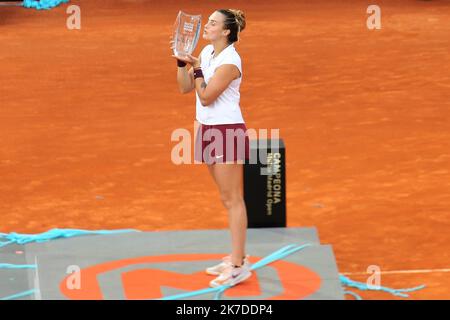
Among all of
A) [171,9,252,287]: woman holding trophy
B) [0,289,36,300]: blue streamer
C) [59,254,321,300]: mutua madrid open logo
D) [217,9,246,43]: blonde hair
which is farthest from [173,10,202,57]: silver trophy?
[0,289,36,300]: blue streamer

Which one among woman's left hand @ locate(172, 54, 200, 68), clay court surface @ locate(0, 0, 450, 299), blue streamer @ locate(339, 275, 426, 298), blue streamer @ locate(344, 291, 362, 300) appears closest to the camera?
woman's left hand @ locate(172, 54, 200, 68)

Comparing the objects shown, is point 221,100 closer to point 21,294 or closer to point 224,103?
point 224,103

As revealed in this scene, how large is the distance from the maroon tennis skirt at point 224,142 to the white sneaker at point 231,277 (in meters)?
0.76

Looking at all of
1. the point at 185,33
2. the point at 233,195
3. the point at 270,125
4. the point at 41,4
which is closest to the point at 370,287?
the point at 233,195

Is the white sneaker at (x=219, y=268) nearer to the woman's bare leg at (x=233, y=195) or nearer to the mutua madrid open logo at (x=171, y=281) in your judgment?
the mutua madrid open logo at (x=171, y=281)

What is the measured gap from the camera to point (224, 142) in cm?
651

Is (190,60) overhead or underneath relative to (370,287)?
overhead

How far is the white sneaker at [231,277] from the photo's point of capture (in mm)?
6793

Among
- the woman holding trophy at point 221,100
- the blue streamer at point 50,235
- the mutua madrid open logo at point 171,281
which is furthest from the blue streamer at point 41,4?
the woman holding trophy at point 221,100

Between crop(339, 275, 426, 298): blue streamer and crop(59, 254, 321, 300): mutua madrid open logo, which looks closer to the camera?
crop(59, 254, 321, 300): mutua madrid open logo

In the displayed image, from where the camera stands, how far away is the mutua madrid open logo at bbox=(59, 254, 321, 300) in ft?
22.1

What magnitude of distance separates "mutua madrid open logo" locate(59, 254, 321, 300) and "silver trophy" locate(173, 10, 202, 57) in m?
1.60

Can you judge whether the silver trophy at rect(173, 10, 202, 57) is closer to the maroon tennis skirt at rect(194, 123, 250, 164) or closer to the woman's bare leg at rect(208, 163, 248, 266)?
the maroon tennis skirt at rect(194, 123, 250, 164)

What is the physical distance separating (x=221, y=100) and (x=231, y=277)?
3.95 feet
